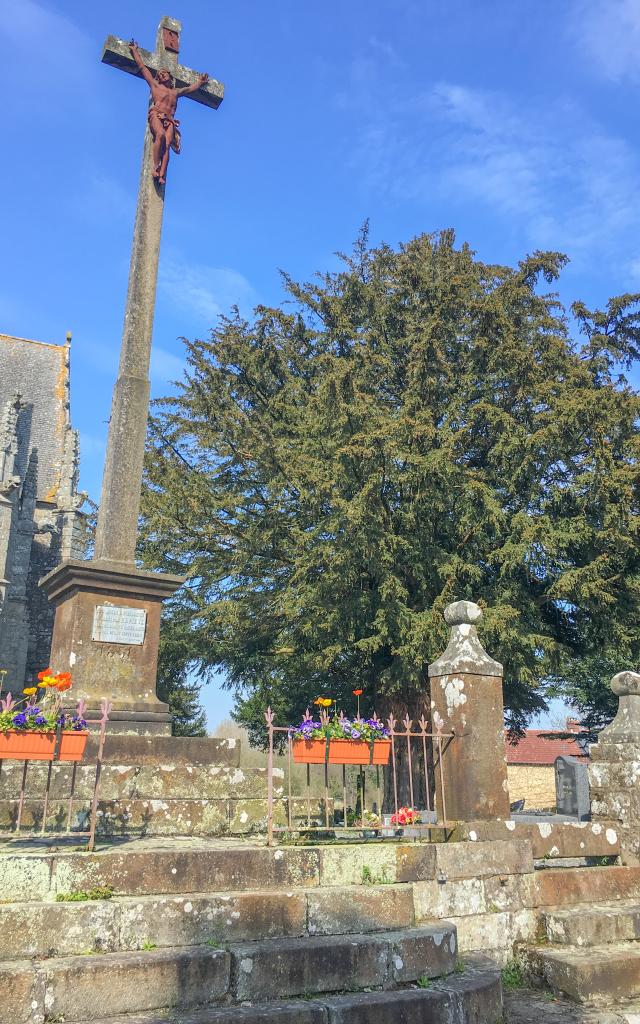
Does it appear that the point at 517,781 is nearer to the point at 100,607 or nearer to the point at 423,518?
the point at 423,518

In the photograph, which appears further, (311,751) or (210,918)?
(311,751)

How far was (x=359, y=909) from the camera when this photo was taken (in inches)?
205

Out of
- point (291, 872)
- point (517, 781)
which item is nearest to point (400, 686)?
point (291, 872)

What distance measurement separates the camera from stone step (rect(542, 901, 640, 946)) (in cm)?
618

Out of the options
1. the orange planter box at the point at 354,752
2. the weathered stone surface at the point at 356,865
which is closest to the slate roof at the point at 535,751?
the orange planter box at the point at 354,752

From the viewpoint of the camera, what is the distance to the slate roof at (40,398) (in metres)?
31.4

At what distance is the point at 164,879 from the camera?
15.9 ft

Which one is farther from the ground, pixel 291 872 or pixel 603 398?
pixel 603 398

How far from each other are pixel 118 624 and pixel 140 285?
461 centimetres

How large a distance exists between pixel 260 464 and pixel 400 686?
18.5 feet

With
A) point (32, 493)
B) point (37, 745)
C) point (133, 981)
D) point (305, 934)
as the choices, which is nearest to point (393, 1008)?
point (305, 934)

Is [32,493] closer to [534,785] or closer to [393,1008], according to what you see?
[534,785]

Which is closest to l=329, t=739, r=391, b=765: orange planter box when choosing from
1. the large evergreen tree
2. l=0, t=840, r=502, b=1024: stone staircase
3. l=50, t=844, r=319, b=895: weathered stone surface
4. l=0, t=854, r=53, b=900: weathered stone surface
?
l=0, t=840, r=502, b=1024: stone staircase

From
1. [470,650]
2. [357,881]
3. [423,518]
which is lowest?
[357,881]
